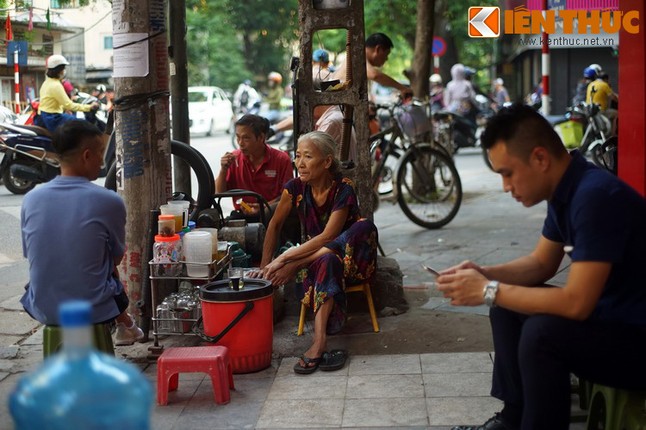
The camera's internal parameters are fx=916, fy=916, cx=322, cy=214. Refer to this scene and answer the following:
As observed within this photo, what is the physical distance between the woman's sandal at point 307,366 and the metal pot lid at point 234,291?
1.38 feet

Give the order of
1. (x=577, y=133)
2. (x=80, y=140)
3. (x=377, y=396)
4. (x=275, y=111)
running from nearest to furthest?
(x=80, y=140), (x=377, y=396), (x=577, y=133), (x=275, y=111)

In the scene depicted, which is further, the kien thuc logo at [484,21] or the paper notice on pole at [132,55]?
the kien thuc logo at [484,21]

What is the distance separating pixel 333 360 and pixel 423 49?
6662 millimetres

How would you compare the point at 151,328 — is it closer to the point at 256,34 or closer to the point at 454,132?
the point at 454,132

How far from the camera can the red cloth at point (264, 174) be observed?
677 centimetres

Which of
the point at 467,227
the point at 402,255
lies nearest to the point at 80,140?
the point at 402,255

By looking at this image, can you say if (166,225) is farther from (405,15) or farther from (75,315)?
(405,15)

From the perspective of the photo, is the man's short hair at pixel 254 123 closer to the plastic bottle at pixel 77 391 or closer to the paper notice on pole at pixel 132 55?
the paper notice on pole at pixel 132 55

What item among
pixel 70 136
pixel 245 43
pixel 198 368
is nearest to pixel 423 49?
pixel 198 368

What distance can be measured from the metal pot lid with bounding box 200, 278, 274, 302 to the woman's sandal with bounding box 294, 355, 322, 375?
42 centimetres

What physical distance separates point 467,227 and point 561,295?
6593 millimetres

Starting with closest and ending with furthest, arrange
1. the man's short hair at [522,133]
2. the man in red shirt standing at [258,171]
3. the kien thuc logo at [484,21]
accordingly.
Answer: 1. the man's short hair at [522,133]
2. the man in red shirt standing at [258,171]
3. the kien thuc logo at [484,21]

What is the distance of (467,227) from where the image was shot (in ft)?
31.8

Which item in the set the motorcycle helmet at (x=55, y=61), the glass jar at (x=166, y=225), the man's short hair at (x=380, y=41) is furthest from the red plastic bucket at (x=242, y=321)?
the motorcycle helmet at (x=55, y=61)
